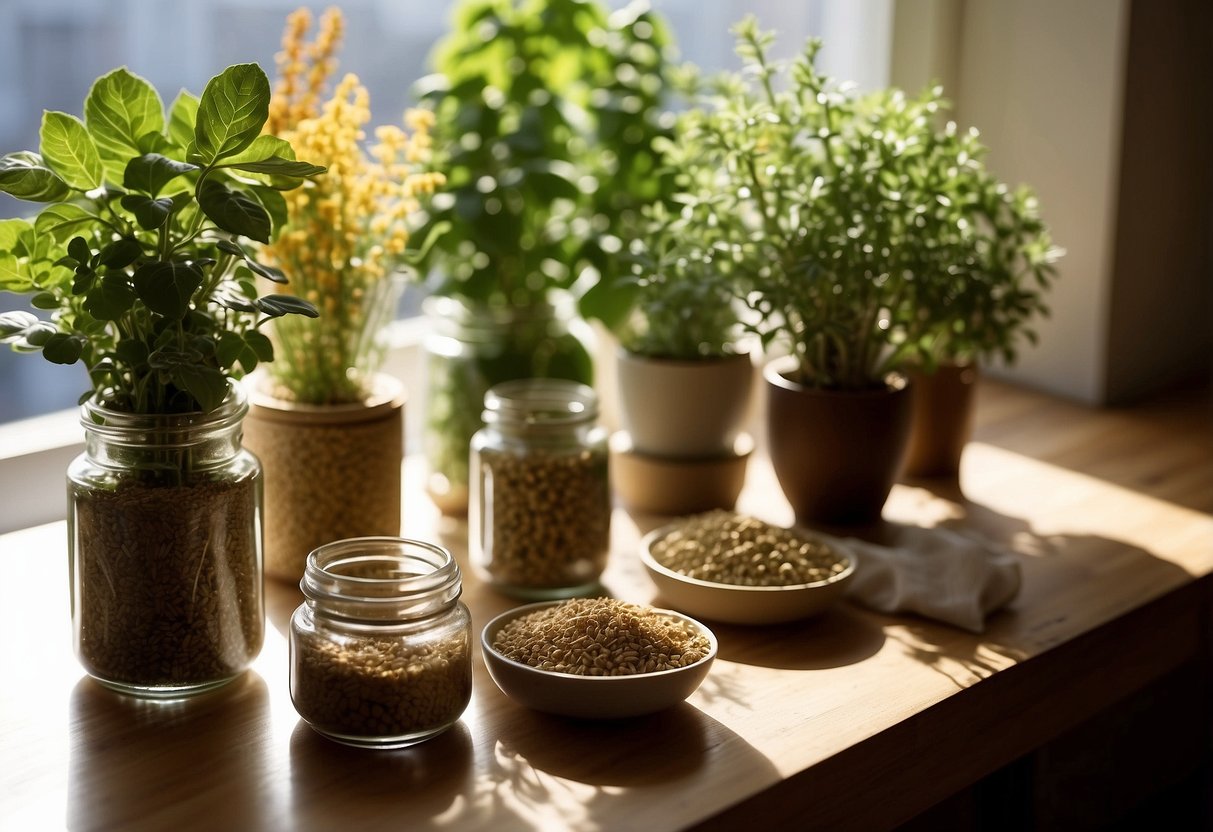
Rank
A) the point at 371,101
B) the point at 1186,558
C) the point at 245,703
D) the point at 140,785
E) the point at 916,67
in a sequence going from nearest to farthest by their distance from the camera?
the point at 140,785, the point at 245,703, the point at 1186,558, the point at 371,101, the point at 916,67

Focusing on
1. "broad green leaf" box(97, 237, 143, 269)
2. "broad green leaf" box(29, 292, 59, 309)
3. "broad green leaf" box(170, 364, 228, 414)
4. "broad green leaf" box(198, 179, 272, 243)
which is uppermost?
"broad green leaf" box(198, 179, 272, 243)

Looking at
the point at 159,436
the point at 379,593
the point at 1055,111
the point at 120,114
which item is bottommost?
the point at 379,593

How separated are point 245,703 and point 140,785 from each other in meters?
0.13

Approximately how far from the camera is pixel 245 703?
101 cm

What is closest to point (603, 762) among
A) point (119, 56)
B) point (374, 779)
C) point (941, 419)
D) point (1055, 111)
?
point (374, 779)

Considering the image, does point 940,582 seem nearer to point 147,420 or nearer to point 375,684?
point 375,684

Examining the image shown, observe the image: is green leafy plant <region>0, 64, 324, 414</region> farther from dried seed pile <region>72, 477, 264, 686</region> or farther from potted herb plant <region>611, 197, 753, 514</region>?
potted herb plant <region>611, 197, 753, 514</region>

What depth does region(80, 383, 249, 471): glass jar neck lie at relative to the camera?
95cm

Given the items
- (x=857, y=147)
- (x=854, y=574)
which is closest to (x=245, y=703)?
(x=854, y=574)

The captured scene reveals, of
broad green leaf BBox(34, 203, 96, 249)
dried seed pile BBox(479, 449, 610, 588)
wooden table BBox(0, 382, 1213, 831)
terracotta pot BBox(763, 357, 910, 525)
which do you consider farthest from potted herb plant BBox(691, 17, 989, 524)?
broad green leaf BBox(34, 203, 96, 249)

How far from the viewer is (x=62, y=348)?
35.4 inches

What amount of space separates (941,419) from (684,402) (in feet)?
1.10

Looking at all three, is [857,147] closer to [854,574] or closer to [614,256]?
[614,256]

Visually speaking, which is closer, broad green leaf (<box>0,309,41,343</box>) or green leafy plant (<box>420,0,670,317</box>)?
broad green leaf (<box>0,309,41,343</box>)
